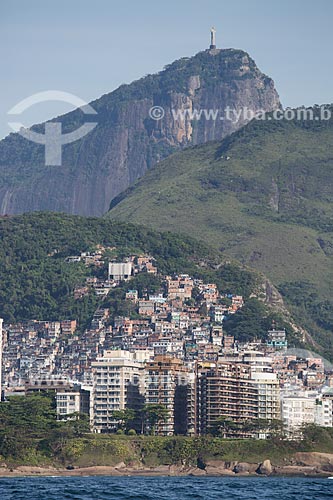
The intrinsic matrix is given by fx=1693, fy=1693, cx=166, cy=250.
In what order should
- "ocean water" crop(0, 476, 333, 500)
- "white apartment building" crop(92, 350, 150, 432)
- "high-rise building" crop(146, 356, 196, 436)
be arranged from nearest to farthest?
"ocean water" crop(0, 476, 333, 500) → "high-rise building" crop(146, 356, 196, 436) → "white apartment building" crop(92, 350, 150, 432)

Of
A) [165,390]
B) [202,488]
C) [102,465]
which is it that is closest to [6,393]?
[165,390]

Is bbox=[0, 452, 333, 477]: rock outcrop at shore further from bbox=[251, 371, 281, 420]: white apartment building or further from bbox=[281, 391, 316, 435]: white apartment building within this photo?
bbox=[251, 371, 281, 420]: white apartment building

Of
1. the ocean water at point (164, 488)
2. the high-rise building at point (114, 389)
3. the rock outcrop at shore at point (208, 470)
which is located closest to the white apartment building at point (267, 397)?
the high-rise building at point (114, 389)

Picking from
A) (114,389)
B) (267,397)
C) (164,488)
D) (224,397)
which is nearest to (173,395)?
(114,389)

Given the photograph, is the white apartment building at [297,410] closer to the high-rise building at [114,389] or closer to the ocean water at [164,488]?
the high-rise building at [114,389]

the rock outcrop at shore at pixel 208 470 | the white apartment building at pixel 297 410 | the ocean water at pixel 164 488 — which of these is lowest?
the ocean water at pixel 164 488

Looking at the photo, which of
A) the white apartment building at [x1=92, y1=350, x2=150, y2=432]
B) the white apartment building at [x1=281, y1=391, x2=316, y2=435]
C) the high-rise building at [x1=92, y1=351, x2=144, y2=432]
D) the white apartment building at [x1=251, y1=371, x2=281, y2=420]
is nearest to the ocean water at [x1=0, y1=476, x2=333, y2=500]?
the white apartment building at [x1=251, y1=371, x2=281, y2=420]

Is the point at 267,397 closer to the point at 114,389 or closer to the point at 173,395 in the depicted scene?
the point at 173,395
